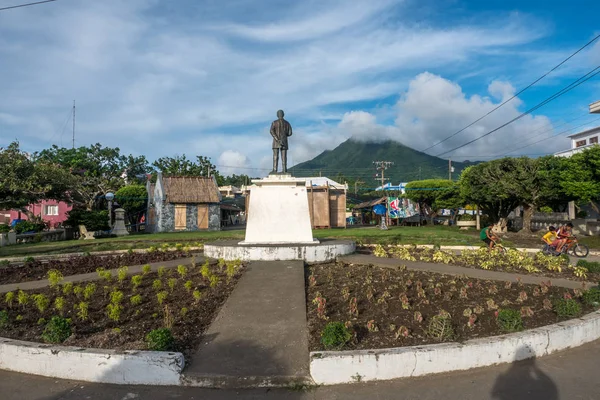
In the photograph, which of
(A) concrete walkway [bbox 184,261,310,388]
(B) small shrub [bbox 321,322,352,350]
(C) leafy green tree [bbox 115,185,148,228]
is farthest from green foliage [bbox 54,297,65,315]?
(C) leafy green tree [bbox 115,185,148,228]

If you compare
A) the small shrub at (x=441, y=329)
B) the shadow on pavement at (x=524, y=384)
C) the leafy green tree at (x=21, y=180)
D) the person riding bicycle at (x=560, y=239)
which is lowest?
the shadow on pavement at (x=524, y=384)

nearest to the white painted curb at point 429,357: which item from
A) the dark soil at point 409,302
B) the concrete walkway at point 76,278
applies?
the dark soil at point 409,302

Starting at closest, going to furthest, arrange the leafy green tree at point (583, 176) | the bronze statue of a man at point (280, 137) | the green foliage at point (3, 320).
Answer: the green foliage at point (3, 320) → the bronze statue of a man at point (280, 137) → the leafy green tree at point (583, 176)

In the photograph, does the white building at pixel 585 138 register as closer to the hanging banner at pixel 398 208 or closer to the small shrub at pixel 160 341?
the hanging banner at pixel 398 208

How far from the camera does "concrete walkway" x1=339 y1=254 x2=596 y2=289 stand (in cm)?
874

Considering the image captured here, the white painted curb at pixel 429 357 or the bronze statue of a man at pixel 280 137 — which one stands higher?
the bronze statue of a man at pixel 280 137

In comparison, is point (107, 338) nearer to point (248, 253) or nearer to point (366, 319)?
point (366, 319)

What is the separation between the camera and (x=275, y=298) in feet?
22.9

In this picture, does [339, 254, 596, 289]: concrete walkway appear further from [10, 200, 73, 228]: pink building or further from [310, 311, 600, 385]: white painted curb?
[10, 200, 73, 228]: pink building

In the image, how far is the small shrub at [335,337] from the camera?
461 centimetres

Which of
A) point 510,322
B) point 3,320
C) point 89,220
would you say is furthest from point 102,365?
point 89,220

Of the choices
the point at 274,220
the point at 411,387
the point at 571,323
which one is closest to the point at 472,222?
the point at 274,220

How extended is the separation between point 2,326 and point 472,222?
31042 mm

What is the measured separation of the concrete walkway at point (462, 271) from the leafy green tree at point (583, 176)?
1290 cm
